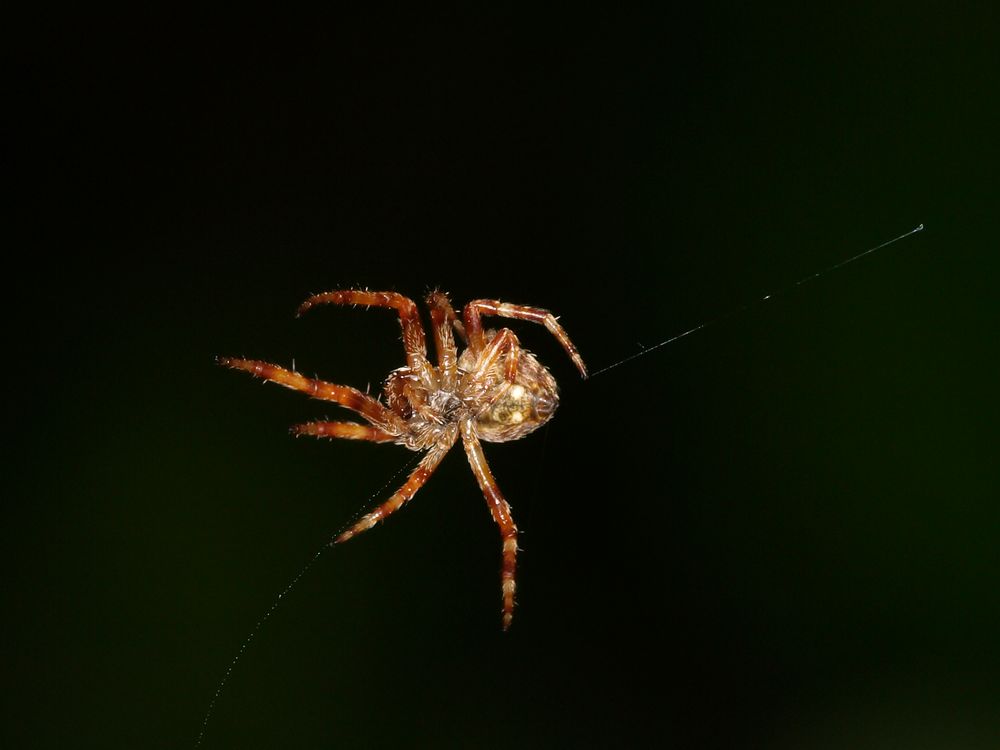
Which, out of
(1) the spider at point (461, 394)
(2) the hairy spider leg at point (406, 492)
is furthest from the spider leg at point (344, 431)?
(2) the hairy spider leg at point (406, 492)

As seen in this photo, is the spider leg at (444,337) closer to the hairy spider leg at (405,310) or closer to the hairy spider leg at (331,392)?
the hairy spider leg at (405,310)

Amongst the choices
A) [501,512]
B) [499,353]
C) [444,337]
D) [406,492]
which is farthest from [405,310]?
[501,512]

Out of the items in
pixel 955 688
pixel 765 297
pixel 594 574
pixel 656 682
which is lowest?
pixel 955 688

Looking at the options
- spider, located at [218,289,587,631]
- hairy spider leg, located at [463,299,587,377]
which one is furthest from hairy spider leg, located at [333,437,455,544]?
hairy spider leg, located at [463,299,587,377]

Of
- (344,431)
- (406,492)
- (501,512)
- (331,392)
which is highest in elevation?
(331,392)

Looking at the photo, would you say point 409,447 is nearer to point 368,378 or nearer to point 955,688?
point 368,378

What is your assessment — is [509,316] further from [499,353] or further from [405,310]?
[405,310]

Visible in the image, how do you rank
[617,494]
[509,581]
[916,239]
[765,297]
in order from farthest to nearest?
[617,494] → [765,297] → [916,239] → [509,581]

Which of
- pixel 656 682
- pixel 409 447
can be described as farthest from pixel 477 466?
pixel 656 682
